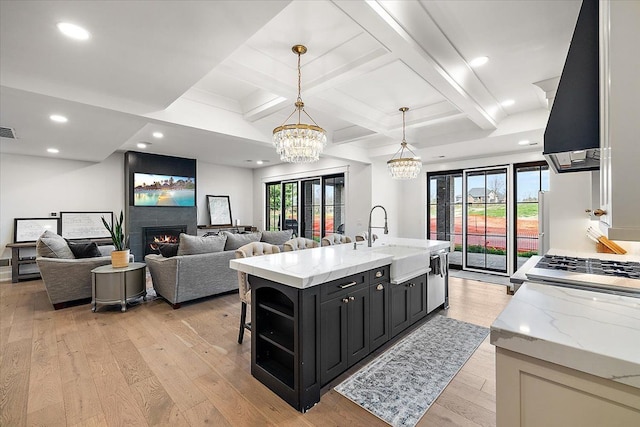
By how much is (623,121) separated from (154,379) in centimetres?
313

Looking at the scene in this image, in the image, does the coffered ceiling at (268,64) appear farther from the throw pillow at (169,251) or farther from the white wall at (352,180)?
the white wall at (352,180)

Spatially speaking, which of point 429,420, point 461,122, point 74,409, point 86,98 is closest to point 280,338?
point 429,420

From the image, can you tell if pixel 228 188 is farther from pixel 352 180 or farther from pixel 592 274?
pixel 592 274

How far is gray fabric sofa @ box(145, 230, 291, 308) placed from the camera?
394 centimetres

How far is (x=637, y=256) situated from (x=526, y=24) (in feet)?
6.79

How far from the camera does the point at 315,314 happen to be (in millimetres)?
1984

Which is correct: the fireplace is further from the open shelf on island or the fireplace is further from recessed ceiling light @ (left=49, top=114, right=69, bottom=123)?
the open shelf on island

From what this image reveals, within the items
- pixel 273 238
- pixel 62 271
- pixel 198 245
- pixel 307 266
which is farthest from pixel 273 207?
pixel 307 266

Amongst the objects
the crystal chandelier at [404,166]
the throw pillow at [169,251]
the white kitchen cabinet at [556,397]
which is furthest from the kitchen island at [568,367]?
the throw pillow at [169,251]

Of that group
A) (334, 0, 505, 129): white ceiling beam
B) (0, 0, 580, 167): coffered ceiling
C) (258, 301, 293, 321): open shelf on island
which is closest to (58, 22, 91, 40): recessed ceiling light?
(0, 0, 580, 167): coffered ceiling

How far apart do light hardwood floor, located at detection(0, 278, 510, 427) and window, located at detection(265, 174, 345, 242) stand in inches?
161

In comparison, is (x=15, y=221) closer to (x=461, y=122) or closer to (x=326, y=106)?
(x=326, y=106)

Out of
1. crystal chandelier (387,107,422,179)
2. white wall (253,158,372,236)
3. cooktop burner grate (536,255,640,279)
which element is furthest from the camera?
white wall (253,158,372,236)

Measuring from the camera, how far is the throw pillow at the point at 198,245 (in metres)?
4.10
